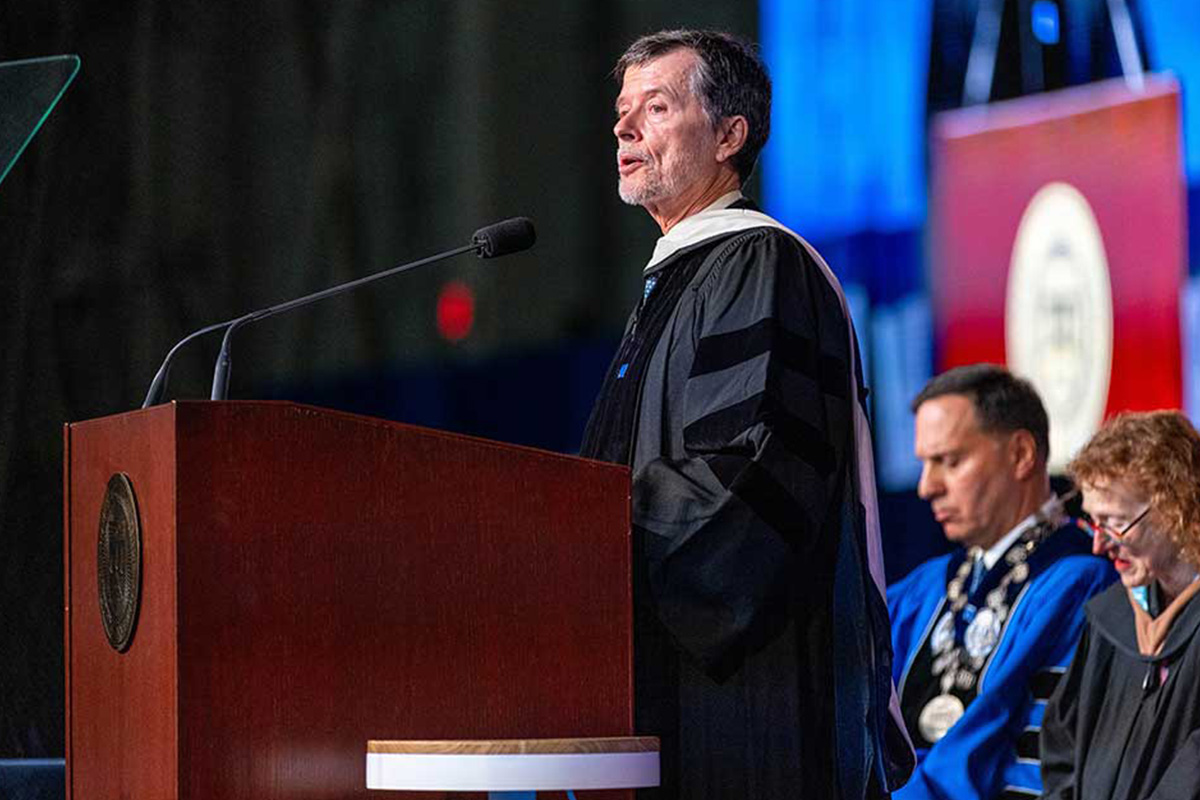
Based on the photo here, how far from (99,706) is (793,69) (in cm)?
343

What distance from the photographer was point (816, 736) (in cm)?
227

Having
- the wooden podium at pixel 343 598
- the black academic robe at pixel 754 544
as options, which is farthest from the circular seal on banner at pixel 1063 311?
the wooden podium at pixel 343 598

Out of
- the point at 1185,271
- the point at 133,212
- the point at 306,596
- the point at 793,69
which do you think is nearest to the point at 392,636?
the point at 306,596

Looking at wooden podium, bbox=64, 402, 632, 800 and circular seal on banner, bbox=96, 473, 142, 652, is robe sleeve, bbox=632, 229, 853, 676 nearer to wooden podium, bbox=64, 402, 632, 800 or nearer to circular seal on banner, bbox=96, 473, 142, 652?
wooden podium, bbox=64, 402, 632, 800

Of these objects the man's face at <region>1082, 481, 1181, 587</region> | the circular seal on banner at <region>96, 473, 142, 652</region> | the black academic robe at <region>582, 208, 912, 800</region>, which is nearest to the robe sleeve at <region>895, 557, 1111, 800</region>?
the man's face at <region>1082, 481, 1181, 587</region>

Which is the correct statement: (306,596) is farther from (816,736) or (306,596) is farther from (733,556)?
(816,736)

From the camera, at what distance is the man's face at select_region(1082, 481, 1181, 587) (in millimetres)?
4105

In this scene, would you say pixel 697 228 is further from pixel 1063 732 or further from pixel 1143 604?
pixel 1063 732

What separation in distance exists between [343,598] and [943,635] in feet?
10.6

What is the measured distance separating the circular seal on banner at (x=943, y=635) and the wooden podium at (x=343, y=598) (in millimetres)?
3015

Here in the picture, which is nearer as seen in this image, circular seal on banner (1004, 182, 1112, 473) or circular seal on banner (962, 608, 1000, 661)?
circular seal on banner (1004, 182, 1112, 473)

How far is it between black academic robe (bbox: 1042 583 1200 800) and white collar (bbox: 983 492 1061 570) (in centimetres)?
40

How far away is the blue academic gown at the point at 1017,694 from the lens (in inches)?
175

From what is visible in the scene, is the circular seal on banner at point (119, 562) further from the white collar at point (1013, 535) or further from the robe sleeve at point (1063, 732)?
the white collar at point (1013, 535)
